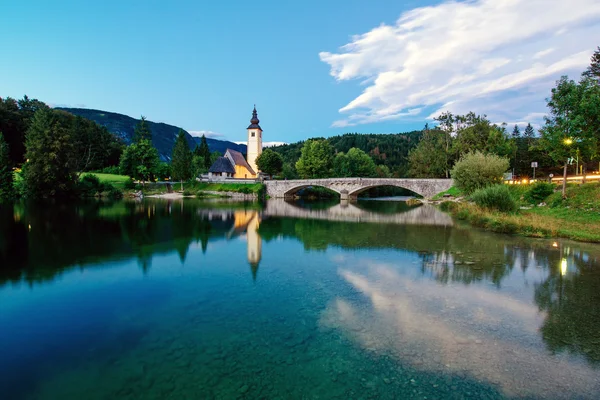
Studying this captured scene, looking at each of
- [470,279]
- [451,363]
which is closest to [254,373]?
[451,363]

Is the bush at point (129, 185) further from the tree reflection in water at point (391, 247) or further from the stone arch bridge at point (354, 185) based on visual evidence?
the tree reflection in water at point (391, 247)

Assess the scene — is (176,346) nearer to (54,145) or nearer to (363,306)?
(363,306)

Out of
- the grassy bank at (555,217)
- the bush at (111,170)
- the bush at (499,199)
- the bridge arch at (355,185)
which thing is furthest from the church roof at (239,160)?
the bush at (499,199)

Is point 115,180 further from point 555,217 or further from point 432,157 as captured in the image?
point 555,217

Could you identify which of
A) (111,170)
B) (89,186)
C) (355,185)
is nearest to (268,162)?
(355,185)

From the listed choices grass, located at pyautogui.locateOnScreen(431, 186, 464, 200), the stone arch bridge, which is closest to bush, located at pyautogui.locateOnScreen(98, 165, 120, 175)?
the stone arch bridge

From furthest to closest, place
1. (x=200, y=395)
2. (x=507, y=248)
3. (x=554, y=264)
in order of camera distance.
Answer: (x=507, y=248) < (x=554, y=264) < (x=200, y=395)

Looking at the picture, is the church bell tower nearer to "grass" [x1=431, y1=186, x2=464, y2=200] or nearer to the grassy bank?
"grass" [x1=431, y1=186, x2=464, y2=200]

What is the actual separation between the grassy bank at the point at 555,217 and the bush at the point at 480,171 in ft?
12.7

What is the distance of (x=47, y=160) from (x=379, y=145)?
13900 centimetres

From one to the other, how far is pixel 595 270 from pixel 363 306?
10.4 metres

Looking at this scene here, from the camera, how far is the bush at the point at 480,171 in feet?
115

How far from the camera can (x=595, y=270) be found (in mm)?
13422

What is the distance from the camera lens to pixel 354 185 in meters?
65.2
